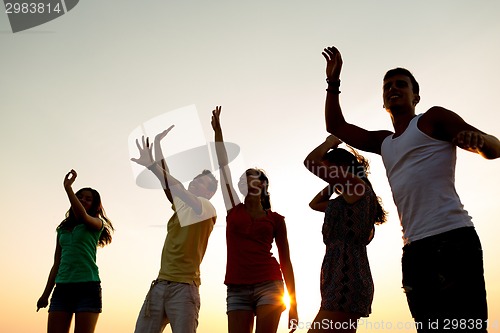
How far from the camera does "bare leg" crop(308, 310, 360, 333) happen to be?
396 cm

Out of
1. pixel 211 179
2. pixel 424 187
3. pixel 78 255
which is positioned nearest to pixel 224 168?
pixel 211 179

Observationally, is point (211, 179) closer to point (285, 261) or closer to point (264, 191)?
point (264, 191)

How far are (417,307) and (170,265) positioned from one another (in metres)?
3.37

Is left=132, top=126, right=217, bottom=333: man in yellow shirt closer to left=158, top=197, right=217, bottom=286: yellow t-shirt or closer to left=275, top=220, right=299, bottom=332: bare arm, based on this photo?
left=158, top=197, right=217, bottom=286: yellow t-shirt

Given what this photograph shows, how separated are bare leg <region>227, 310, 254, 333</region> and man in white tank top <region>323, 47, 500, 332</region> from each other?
2.84 meters

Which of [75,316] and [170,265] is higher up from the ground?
[170,265]

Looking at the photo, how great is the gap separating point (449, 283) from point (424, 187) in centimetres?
58

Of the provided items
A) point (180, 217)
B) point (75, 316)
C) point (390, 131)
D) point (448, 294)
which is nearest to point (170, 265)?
point (180, 217)

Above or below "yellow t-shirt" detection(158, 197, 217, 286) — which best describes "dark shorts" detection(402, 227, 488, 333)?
below

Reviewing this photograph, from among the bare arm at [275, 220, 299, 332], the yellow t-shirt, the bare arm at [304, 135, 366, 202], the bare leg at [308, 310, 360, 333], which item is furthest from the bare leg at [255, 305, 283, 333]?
the bare arm at [304, 135, 366, 202]

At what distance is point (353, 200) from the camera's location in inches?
169

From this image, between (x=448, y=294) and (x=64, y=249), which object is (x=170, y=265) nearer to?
(x=64, y=249)

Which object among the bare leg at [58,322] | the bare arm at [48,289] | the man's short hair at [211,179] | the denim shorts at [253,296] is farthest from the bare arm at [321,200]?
the bare arm at [48,289]

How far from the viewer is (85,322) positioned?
20.6ft
